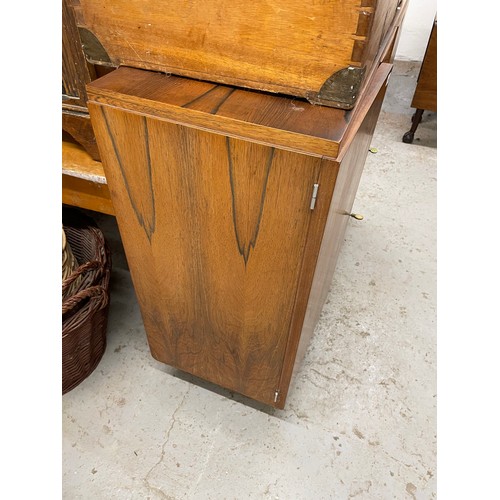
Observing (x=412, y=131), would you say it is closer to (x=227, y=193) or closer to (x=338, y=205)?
(x=338, y=205)

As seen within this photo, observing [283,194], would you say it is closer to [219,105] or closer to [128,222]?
[219,105]

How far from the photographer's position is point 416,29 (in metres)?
2.56

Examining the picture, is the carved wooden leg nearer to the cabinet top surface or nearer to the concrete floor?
the concrete floor

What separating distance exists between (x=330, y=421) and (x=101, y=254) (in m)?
0.83

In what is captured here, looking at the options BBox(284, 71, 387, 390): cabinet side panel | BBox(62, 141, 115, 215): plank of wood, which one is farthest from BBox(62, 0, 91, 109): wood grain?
BBox(284, 71, 387, 390): cabinet side panel

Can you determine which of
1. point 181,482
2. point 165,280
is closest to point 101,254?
point 165,280

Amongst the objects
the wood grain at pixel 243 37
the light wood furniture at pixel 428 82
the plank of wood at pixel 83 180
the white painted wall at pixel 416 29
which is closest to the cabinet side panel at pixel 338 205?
the wood grain at pixel 243 37

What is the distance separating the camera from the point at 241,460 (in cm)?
105

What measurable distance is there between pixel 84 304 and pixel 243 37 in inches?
32.7

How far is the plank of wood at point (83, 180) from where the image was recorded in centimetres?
100

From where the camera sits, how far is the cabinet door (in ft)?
1.95

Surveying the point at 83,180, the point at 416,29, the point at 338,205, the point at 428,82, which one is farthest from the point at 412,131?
the point at 83,180

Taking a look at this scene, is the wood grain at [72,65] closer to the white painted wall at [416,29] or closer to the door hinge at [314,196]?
the door hinge at [314,196]

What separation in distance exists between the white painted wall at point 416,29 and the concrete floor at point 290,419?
1867mm
